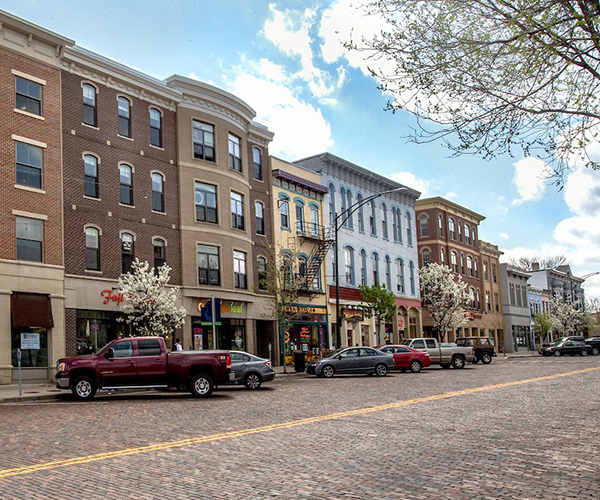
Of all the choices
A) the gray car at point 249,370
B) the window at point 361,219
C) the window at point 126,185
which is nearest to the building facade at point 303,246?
the window at point 361,219

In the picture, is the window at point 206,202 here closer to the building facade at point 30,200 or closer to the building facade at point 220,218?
the building facade at point 220,218

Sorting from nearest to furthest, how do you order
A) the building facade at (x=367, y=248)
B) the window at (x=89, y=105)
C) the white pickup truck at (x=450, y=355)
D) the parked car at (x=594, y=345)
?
the window at (x=89, y=105)
the white pickup truck at (x=450, y=355)
the building facade at (x=367, y=248)
the parked car at (x=594, y=345)

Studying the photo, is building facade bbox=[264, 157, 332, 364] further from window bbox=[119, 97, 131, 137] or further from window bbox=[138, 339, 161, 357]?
window bbox=[138, 339, 161, 357]

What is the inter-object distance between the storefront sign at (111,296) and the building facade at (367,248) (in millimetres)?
15356

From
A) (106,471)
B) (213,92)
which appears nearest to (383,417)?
(106,471)

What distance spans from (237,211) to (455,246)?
114ft

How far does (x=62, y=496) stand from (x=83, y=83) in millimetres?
25537

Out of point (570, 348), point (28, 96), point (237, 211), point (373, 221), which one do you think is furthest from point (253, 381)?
point (570, 348)

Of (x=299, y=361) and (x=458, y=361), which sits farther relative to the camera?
(x=458, y=361)

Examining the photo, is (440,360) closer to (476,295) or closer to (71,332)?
(71,332)

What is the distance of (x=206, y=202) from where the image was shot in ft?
116

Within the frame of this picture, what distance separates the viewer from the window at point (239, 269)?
121ft

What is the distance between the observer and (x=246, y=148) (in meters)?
39.1

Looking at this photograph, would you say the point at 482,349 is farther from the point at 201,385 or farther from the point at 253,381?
the point at 201,385
